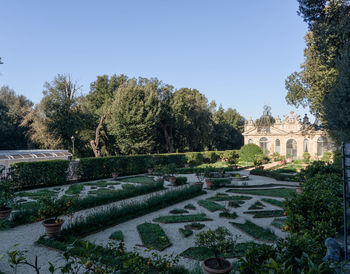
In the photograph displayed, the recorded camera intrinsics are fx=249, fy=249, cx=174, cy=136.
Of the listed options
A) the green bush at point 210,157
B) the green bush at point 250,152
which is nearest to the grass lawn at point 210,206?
the green bush at point 210,157

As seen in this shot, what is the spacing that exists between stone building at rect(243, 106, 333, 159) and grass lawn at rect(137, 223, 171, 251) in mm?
36067

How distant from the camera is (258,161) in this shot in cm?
2469

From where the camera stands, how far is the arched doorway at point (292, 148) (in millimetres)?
39812

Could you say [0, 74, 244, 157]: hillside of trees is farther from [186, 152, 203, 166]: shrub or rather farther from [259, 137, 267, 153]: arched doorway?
[259, 137, 267, 153]: arched doorway

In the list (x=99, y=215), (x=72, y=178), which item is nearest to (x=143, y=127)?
(x=72, y=178)

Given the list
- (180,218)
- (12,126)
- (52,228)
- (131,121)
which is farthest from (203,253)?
(12,126)

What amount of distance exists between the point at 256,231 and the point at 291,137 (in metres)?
37.0

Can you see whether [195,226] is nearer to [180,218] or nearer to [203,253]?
[180,218]

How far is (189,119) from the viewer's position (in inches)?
1374

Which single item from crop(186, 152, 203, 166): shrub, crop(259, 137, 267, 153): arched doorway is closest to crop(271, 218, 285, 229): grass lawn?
crop(186, 152, 203, 166): shrub

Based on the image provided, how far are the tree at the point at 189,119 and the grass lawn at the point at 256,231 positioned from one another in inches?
1060

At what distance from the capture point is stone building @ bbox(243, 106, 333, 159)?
124 feet

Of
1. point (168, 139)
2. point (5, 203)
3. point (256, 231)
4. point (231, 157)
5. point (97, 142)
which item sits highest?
point (168, 139)

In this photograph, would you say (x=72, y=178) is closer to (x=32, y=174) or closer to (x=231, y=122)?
(x=32, y=174)
